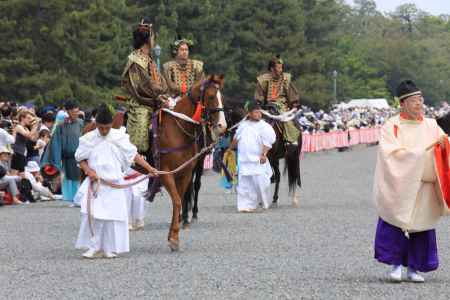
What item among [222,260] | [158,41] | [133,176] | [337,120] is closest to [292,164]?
Answer: [133,176]

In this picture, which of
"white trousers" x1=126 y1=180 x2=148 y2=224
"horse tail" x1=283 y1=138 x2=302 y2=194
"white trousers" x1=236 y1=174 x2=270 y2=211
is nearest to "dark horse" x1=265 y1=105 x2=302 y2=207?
"horse tail" x1=283 y1=138 x2=302 y2=194

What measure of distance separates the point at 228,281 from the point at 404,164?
1846mm

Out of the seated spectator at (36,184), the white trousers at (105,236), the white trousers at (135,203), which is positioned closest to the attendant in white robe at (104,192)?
the white trousers at (105,236)

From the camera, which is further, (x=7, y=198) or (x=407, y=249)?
(x=7, y=198)

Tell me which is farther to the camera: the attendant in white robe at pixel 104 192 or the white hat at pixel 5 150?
the white hat at pixel 5 150

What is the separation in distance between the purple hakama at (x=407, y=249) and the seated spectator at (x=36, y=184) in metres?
13.6

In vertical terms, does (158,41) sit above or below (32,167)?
Result: above

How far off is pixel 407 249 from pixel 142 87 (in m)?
5.58

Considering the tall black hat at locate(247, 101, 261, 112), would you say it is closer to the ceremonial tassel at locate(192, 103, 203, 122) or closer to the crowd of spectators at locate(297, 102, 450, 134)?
the ceremonial tassel at locate(192, 103, 203, 122)

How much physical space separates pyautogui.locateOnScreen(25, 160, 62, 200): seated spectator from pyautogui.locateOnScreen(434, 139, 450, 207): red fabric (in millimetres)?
13825

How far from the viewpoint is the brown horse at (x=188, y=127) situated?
49.6 ft

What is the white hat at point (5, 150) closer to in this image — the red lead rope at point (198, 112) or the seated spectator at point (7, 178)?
the seated spectator at point (7, 178)

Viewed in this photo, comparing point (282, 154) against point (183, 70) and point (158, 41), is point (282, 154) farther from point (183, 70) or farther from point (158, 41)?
point (158, 41)

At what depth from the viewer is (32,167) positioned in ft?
79.2
